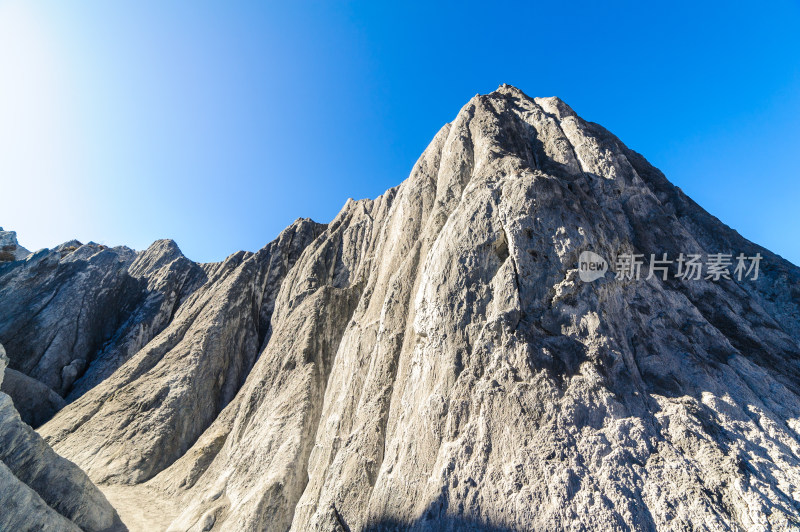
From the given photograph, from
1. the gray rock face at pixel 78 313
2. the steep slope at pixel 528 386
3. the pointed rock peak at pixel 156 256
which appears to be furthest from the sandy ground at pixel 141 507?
the pointed rock peak at pixel 156 256

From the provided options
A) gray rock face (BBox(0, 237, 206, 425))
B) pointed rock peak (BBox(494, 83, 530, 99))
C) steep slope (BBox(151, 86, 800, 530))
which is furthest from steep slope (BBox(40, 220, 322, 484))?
pointed rock peak (BBox(494, 83, 530, 99))

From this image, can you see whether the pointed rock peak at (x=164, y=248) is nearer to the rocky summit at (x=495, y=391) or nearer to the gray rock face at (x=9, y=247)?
the gray rock face at (x=9, y=247)

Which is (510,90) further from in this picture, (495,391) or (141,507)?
(141,507)

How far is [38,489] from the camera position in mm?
9969

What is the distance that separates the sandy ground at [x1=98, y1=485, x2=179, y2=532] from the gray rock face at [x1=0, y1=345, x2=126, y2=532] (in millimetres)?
2539

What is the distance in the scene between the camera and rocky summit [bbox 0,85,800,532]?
26.0 feet

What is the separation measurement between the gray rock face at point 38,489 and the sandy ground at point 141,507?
99.9 inches

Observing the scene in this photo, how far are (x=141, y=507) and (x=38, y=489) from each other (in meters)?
6.63

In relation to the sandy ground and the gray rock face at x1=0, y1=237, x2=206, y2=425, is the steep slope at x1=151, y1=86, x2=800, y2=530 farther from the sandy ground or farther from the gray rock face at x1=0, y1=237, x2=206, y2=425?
the gray rock face at x1=0, y1=237, x2=206, y2=425

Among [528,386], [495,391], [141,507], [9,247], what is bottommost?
[141,507]

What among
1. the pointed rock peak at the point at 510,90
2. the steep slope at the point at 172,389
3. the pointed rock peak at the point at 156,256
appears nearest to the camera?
Result: the steep slope at the point at 172,389

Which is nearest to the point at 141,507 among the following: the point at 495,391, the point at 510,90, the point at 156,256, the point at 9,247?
the point at 495,391

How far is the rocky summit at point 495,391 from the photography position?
7912 mm

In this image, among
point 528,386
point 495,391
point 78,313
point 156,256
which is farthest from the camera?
point 156,256
